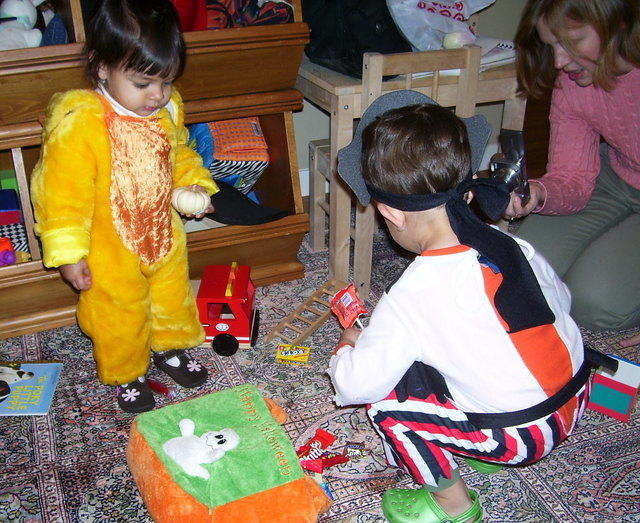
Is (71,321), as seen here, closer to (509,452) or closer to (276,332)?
(276,332)

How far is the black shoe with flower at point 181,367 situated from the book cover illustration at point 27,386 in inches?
10.4

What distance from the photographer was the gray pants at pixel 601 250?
1695mm

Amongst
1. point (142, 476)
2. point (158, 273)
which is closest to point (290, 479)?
point (142, 476)

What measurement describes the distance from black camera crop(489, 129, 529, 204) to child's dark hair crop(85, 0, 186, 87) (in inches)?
30.6

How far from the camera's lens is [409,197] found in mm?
987

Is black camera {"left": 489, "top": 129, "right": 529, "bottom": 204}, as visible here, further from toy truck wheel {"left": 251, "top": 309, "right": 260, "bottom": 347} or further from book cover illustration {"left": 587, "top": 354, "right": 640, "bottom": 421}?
toy truck wheel {"left": 251, "top": 309, "right": 260, "bottom": 347}

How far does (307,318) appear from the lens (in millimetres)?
1830

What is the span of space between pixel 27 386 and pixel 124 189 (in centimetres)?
61

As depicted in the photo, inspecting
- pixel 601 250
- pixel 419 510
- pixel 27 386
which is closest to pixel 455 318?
pixel 419 510

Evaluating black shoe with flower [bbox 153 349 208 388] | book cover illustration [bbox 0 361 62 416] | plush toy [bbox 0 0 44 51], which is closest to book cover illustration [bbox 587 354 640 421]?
black shoe with flower [bbox 153 349 208 388]

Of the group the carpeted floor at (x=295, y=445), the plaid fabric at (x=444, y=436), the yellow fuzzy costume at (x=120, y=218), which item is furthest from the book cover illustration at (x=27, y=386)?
the plaid fabric at (x=444, y=436)

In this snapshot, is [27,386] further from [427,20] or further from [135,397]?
[427,20]


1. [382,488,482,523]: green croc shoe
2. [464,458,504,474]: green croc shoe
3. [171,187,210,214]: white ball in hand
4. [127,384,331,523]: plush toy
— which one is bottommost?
[464,458,504,474]: green croc shoe

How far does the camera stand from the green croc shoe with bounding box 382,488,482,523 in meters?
1.18
